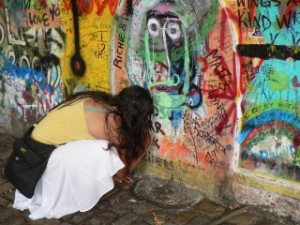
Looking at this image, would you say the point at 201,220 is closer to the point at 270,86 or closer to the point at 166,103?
the point at 166,103

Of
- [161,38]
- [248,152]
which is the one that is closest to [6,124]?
[161,38]

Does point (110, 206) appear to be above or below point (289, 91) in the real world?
below

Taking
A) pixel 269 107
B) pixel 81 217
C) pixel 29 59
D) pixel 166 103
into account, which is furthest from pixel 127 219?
pixel 29 59

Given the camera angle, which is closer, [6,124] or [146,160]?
[146,160]

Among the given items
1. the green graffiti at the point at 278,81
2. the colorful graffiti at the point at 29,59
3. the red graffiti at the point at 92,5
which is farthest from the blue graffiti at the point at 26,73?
the green graffiti at the point at 278,81

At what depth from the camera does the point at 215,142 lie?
13.7ft

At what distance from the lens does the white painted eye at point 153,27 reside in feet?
13.9

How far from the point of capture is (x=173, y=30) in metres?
4.13

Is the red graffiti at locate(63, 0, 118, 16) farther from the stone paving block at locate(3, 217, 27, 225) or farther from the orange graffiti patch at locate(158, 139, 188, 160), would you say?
the stone paving block at locate(3, 217, 27, 225)

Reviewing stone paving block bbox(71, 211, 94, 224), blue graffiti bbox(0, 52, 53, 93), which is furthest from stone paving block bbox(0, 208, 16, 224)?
blue graffiti bbox(0, 52, 53, 93)

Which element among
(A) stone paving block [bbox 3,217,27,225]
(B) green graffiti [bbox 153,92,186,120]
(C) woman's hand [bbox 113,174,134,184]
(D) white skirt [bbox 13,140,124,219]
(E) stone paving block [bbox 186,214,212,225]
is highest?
(B) green graffiti [bbox 153,92,186,120]

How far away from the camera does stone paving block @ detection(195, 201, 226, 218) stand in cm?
411

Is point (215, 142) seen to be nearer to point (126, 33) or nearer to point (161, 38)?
point (161, 38)

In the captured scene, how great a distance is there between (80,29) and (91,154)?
1.50 meters
